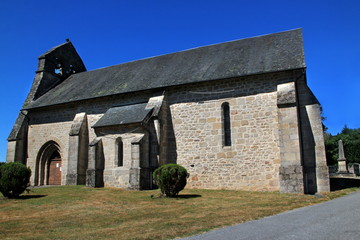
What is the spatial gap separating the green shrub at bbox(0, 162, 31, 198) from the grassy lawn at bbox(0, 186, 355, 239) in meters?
0.37

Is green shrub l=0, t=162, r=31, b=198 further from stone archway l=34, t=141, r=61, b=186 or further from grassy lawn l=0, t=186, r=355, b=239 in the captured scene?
stone archway l=34, t=141, r=61, b=186

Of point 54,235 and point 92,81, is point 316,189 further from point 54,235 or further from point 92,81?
point 92,81

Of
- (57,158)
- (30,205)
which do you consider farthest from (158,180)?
(57,158)

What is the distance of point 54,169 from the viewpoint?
65.2ft

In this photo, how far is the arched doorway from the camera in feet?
64.6

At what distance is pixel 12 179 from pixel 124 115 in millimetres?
6214

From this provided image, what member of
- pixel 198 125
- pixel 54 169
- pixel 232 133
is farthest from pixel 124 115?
pixel 54 169

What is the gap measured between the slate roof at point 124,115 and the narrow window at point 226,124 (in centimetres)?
381

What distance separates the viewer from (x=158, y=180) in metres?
11.9

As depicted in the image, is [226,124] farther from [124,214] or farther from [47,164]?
[47,164]

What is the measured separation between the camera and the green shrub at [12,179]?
1184cm

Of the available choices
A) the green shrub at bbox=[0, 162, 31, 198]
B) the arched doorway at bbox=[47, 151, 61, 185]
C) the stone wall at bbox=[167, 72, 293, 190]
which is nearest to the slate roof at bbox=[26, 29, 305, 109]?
the stone wall at bbox=[167, 72, 293, 190]

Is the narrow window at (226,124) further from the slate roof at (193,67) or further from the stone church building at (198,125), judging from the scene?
the slate roof at (193,67)

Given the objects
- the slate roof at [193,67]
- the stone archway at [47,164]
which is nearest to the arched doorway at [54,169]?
the stone archway at [47,164]
